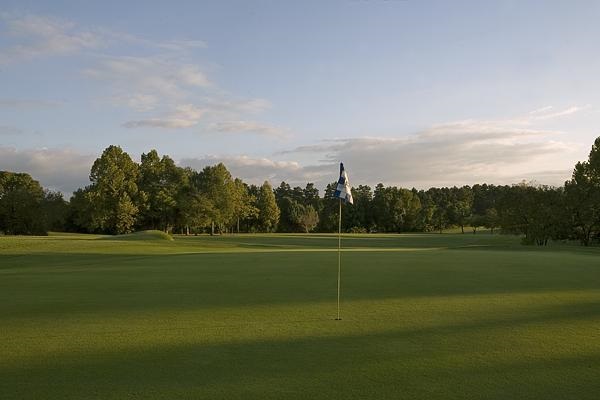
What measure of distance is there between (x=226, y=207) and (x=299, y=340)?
77018 millimetres

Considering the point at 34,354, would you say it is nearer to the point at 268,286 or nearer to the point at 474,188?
the point at 268,286

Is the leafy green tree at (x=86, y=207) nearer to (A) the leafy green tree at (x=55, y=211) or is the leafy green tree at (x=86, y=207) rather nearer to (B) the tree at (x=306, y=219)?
(A) the leafy green tree at (x=55, y=211)

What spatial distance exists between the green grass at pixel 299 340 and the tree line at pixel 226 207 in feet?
140

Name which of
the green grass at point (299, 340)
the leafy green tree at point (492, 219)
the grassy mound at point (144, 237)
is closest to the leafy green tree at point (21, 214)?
the grassy mound at point (144, 237)

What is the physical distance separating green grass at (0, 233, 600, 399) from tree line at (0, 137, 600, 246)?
Result: 140 feet

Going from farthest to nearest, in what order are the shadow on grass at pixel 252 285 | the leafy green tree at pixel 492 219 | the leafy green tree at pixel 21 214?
1. the leafy green tree at pixel 492 219
2. the leafy green tree at pixel 21 214
3. the shadow on grass at pixel 252 285

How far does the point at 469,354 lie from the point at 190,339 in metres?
4.32

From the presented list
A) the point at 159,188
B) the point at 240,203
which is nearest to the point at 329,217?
→ the point at 240,203

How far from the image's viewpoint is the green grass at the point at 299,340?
5742 millimetres

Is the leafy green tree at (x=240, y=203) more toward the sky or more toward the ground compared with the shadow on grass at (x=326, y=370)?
more toward the sky

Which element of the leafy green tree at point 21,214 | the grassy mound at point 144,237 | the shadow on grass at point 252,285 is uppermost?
the leafy green tree at point 21,214

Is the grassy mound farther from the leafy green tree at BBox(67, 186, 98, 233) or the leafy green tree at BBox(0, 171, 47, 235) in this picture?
the leafy green tree at BBox(0, 171, 47, 235)

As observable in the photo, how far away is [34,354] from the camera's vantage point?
23.3ft

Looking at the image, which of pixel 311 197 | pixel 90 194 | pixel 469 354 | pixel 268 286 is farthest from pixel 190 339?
pixel 311 197
